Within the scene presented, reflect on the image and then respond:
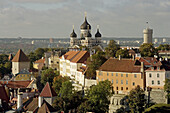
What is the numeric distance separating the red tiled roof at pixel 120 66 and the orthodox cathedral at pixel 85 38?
2255 inches

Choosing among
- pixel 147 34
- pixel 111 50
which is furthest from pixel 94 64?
pixel 147 34

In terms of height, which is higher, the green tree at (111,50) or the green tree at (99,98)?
the green tree at (111,50)

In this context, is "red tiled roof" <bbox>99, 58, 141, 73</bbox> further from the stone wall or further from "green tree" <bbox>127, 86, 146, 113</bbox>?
"green tree" <bbox>127, 86, 146, 113</bbox>

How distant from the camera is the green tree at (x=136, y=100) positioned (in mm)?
52781

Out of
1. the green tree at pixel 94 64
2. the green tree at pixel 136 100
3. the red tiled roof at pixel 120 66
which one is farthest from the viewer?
the green tree at pixel 94 64

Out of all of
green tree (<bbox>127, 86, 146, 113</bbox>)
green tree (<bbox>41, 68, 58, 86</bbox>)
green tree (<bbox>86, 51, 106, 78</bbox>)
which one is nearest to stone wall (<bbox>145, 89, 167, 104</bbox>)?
green tree (<bbox>127, 86, 146, 113</bbox>)

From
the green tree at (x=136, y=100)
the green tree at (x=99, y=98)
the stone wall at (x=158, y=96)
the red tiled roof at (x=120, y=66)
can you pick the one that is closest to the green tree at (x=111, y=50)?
the red tiled roof at (x=120, y=66)

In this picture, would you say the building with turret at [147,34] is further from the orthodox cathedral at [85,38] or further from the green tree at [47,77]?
the green tree at [47,77]

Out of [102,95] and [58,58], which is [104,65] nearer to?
[102,95]

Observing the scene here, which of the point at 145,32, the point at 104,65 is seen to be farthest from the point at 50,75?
the point at 145,32

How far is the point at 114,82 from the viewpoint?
201 feet

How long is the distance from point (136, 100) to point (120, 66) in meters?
10.3

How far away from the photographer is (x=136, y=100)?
174ft

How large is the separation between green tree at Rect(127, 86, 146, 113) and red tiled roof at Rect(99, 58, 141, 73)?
19.9ft
